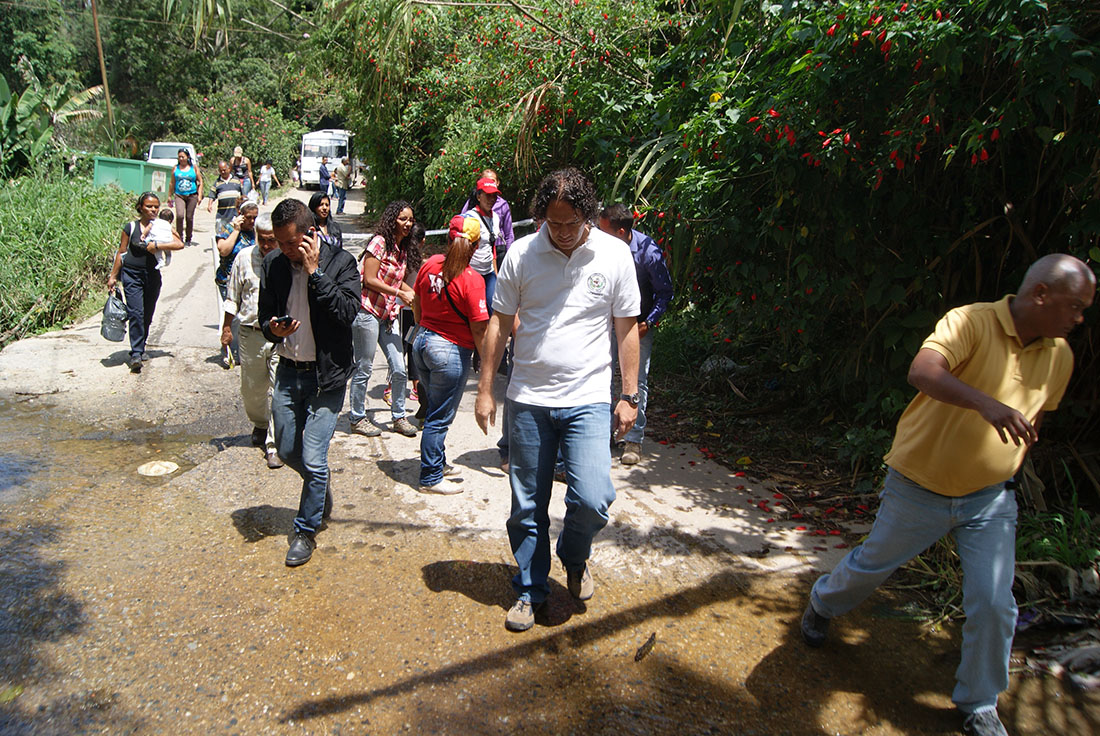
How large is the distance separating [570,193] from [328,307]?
56.3 inches

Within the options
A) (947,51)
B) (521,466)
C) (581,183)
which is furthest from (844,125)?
(521,466)

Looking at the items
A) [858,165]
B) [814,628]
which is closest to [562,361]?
[814,628]

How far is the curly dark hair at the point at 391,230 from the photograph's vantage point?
5.91 meters

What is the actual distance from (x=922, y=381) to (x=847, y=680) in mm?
1388

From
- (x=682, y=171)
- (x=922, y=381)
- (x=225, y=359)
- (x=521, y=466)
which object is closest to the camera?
(x=922, y=381)

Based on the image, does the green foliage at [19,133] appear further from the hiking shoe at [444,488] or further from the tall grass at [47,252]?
the hiking shoe at [444,488]

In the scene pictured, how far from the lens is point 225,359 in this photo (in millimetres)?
8273

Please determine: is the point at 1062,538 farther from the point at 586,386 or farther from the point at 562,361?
the point at 562,361

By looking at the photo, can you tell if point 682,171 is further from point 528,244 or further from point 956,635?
point 956,635

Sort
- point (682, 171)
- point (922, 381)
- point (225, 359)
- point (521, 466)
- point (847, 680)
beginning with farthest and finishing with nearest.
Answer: point (225, 359), point (682, 171), point (521, 466), point (847, 680), point (922, 381)

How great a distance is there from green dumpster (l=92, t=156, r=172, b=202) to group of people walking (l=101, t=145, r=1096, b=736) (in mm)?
13911

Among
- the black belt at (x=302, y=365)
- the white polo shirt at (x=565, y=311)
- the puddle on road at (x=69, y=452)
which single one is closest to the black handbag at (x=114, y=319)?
the puddle on road at (x=69, y=452)

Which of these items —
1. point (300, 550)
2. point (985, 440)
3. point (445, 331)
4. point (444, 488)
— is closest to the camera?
point (985, 440)

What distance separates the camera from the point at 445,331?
4.89m
